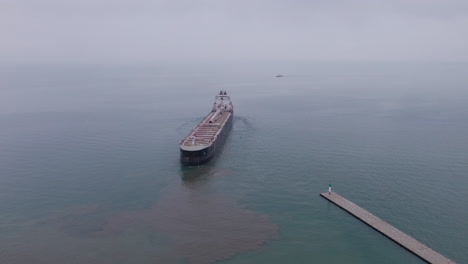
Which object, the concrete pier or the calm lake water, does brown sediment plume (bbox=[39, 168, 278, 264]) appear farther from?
the concrete pier

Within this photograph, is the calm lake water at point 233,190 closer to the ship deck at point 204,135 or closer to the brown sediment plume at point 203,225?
the brown sediment plume at point 203,225

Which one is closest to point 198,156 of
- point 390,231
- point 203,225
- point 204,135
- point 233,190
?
point 233,190

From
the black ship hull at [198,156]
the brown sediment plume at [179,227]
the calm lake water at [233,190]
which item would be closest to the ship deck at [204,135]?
the black ship hull at [198,156]

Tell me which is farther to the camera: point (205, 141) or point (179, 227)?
point (205, 141)

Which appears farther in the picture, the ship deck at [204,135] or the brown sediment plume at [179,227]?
the ship deck at [204,135]

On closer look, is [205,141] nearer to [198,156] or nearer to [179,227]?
[198,156]

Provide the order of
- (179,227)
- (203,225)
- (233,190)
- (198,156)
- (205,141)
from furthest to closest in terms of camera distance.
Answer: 1. (205,141)
2. (198,156)
3. (233,190)
4. (203,225)
5. (179,227)
